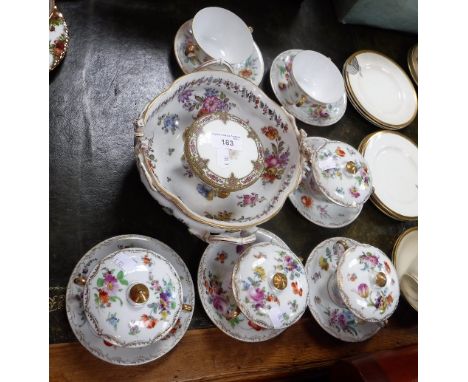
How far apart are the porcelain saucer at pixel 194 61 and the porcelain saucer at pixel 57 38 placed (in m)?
0.30

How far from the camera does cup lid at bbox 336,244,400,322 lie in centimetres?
101

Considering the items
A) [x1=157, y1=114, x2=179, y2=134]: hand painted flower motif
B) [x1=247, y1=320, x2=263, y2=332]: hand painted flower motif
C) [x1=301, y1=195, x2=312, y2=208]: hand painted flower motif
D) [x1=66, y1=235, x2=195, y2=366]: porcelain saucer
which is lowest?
[x1=247, y1=320, x2=263, y2=332]: hand painted flower motif

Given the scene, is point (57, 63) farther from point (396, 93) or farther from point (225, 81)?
point (396, 93)

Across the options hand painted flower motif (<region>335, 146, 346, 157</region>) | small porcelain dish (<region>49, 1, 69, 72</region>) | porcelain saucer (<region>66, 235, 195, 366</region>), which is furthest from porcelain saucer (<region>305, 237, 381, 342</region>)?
small porcelain dish (<region>49, 1, 69, 72</region>)

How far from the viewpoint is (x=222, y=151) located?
3.06ft

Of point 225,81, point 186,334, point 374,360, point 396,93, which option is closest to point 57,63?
point 225,81

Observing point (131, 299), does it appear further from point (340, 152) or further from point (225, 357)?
point (340, 152)

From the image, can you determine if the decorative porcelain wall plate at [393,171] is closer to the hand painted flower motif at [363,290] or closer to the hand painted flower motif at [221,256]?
the hand painted flower motif at [363,290]

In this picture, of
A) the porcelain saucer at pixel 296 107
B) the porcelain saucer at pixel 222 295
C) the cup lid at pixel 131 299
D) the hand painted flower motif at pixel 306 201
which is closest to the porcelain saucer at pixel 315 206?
the hand painted flower motif at pixel 306 201

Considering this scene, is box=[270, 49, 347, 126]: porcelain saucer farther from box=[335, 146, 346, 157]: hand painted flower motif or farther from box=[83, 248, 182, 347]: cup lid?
box=[83, 248, 182, 347]: cup lid

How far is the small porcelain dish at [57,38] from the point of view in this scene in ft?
3.47

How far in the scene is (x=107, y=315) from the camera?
79 cm

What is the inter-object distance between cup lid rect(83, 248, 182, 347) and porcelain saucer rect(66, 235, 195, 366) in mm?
90

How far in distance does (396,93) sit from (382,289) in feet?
2.73
